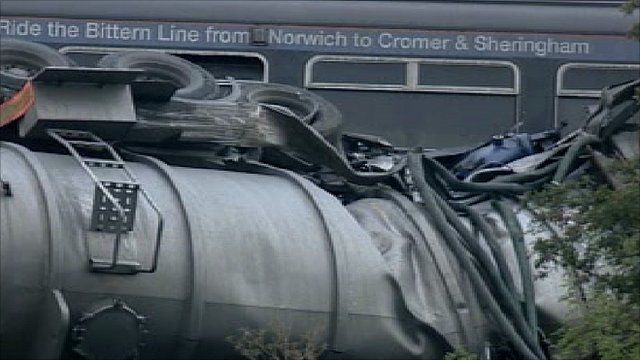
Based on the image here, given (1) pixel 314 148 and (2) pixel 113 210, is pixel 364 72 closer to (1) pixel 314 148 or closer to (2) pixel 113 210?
(1) pixel 314 148

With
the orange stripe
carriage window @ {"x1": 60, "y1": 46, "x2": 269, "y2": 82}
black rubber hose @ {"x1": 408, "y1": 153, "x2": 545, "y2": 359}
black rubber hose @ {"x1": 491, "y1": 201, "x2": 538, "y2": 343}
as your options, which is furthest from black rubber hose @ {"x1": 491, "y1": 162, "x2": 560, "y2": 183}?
carriage window @ {"x1": 60, "y1": 46, "x2": 269, "y2": 82}

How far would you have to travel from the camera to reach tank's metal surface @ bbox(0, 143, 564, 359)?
21.9 feet

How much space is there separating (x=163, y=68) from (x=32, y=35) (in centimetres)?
222

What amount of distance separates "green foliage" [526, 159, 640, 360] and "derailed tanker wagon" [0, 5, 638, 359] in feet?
2.44

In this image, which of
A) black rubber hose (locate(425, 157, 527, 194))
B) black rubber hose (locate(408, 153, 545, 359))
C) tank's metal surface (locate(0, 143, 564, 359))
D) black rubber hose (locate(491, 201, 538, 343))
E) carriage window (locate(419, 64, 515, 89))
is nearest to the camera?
tank's metal surface (locate(0, 143, 564, 359))

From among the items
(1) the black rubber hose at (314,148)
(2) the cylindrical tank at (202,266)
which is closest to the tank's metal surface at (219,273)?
(2) the cylindrical tank at (202,266)

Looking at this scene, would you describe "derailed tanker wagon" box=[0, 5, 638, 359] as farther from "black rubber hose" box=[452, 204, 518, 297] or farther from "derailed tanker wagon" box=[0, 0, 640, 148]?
"derailed tanker wagon" box=[0, 0, 640, 148]

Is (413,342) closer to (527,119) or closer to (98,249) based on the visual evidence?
(98,249)

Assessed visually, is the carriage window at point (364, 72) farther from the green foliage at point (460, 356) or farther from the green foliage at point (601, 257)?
the green foliage at point (460, 356)

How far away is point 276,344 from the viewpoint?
6.82 meters

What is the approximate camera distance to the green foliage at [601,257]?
631 cm

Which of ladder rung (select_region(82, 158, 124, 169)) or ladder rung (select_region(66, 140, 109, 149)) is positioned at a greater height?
ladder rung (select_region(66, 140, 109, 149))

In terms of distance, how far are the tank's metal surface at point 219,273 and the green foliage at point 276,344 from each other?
65 mm

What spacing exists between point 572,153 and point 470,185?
23.5 inches
